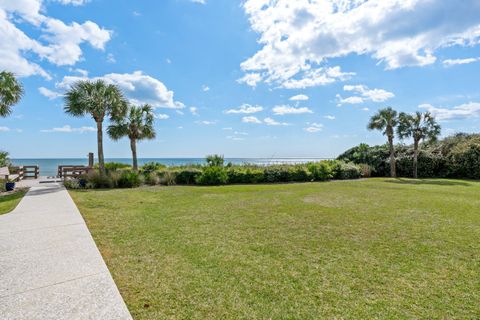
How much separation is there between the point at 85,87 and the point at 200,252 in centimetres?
1271

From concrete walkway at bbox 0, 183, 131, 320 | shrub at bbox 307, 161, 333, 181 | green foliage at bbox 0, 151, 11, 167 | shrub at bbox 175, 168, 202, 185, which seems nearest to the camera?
concrete walkway at bbox 0, 183, 131, 320

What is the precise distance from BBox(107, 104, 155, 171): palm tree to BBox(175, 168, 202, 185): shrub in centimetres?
516

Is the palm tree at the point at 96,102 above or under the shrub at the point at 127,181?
above

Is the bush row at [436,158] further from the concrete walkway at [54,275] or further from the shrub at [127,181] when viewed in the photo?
the concrete walkway at [54,275]

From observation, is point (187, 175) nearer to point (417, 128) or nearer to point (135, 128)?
point (135, 128)

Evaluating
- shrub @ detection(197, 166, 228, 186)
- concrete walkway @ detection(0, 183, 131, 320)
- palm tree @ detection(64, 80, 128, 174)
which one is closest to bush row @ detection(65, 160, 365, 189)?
shrub @ detection(197, 166, 228, 186)

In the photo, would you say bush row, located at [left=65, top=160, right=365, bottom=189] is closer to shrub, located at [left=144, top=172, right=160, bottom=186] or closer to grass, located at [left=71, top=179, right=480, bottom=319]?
shrub, located at [left=144, top=172, right=160, bottom=186]

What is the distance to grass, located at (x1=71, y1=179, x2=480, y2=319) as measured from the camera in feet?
7.76

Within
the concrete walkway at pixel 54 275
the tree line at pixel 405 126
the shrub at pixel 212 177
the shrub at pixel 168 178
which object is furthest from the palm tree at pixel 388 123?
the concrete walkway at pixel 54 275

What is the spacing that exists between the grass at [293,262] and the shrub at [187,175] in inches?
260

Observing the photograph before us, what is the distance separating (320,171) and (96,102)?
1288 cm

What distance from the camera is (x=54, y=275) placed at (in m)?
2.86

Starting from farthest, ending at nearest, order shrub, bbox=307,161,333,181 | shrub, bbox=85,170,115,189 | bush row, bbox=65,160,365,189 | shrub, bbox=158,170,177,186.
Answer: shrub, bbox=307,161,333,181, shrub, bbox=158,170,177,186, bush row, bbox=65,160,365,189, shrub, bbox=85,170,115,189

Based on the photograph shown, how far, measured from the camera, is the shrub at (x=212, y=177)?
12.8 meters
